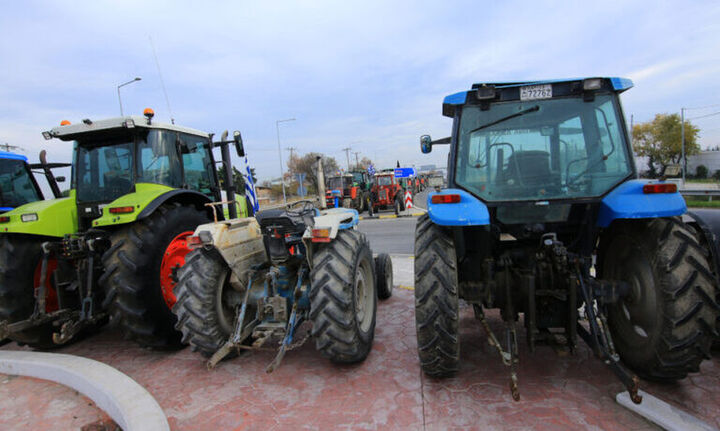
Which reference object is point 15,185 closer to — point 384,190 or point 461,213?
point 461,213

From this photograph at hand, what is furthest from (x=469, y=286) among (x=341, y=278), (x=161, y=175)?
(x=161, y=175)

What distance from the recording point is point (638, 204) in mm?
2680

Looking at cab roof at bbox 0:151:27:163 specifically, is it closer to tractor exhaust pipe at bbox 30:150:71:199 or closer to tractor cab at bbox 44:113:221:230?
tractor exhaust pipe at bbox 30:150:71:199

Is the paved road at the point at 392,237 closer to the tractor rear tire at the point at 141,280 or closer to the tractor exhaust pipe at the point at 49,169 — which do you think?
the tractor rear tire at the point at 141,280

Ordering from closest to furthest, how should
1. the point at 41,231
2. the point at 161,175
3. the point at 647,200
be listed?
the point at 647,200, the point at 41,231, the point at 161,175

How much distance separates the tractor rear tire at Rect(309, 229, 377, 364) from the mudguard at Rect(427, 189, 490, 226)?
92 cm

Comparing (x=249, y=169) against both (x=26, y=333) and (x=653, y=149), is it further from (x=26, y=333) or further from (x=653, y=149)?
(x=653, y=149)

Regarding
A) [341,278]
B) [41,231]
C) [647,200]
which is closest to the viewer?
[647,200]

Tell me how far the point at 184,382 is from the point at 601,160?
403 cm

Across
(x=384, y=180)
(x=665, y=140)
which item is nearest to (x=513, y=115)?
(x=384, y=180)

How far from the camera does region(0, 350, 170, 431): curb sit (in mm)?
2654

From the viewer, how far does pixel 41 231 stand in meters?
4.07

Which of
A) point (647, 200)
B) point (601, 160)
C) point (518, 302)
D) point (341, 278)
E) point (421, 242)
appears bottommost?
point (518, 302)

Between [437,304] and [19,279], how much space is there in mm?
4166
